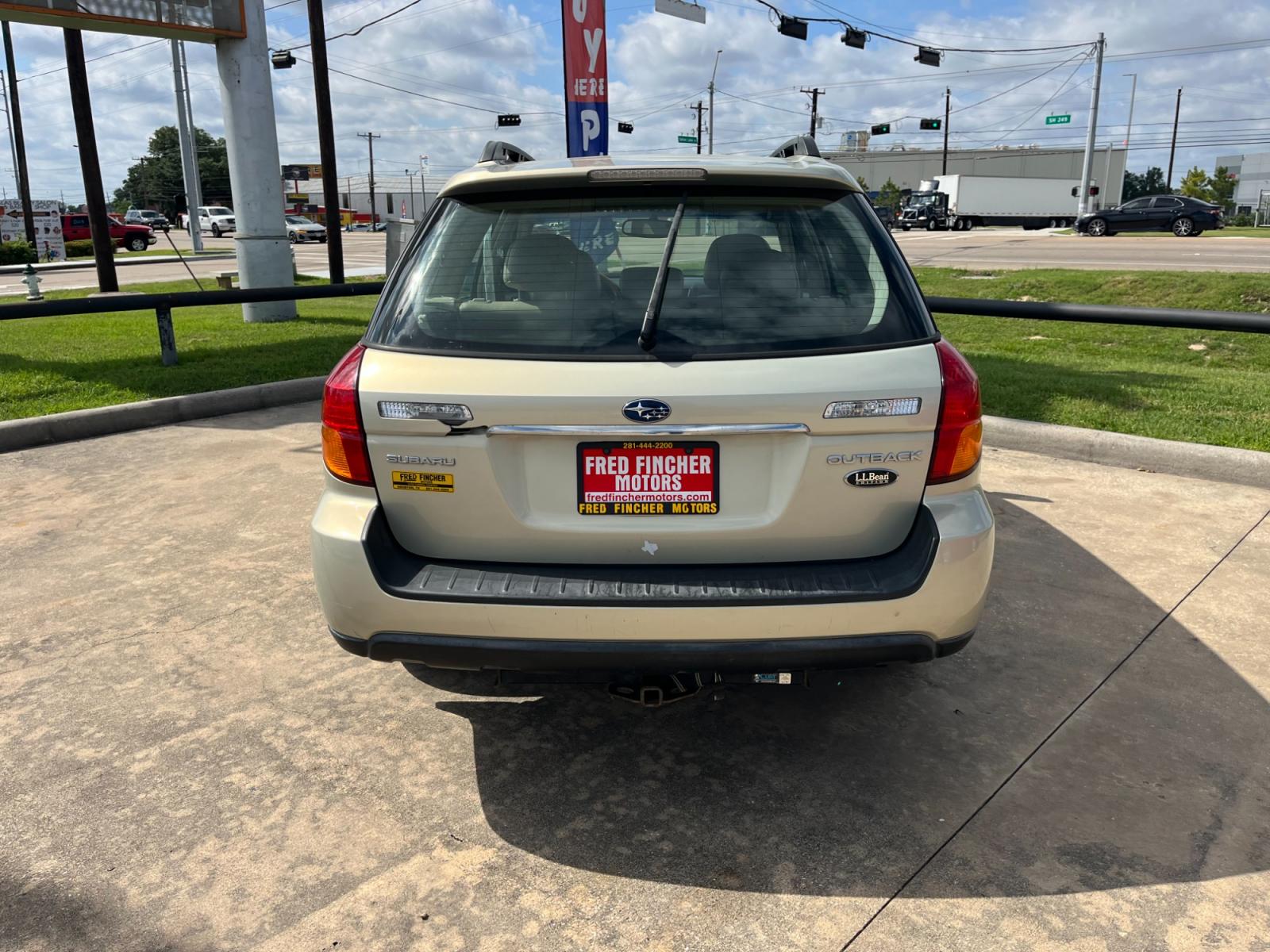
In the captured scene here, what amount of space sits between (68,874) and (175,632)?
1602 millimetres

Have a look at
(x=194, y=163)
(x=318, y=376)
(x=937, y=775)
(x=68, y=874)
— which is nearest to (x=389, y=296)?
(x=68, y=874)

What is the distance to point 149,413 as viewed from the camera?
7.93 meters

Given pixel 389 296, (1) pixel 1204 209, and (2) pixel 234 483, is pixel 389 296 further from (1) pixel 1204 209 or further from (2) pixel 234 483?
(1) pixel 1204 209

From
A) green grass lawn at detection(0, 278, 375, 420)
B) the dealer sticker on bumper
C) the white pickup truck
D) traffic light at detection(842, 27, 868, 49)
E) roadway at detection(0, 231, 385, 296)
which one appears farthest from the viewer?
the white pickup truck

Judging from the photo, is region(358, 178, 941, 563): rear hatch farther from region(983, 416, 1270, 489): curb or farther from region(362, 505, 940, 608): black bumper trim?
region(983, 416, 1270, 489): curb

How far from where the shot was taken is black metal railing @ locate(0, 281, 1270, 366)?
6.97m

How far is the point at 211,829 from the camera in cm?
287

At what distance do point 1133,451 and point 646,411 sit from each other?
5.13 m

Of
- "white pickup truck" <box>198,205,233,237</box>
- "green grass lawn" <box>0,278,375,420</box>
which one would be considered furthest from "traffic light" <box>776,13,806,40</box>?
"white pickup truck" <box>198,205,233,237</box>

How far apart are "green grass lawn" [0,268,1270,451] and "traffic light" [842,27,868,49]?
54.2ft

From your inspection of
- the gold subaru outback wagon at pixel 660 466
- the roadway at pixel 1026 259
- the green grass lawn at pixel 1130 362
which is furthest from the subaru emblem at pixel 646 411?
the roadway at pixel 1026 259

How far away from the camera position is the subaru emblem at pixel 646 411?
2.65m

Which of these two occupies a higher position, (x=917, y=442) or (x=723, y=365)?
(x=723, y=365)

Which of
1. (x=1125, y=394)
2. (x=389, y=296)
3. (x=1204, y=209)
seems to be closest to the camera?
(x=389, y=296)
